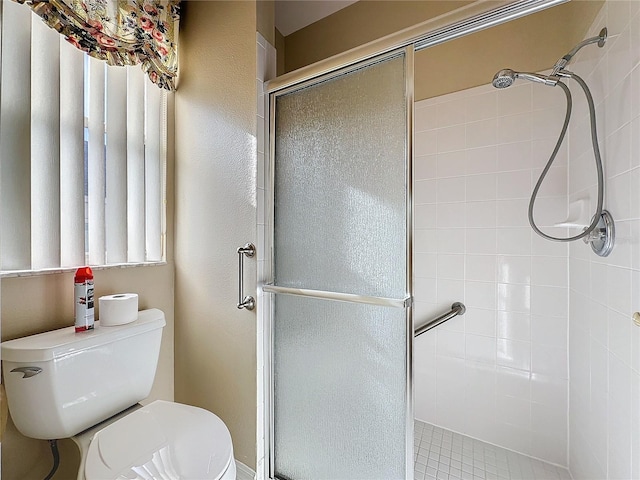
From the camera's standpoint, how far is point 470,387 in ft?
5.68

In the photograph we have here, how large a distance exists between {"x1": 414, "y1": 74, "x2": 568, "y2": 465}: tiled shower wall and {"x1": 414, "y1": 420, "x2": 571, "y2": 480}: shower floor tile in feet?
0.18

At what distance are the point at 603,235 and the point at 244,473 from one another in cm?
177

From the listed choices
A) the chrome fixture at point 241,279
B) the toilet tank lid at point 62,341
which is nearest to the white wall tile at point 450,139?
the chrome fixture at point 241,279

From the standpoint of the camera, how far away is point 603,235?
3.71 ft

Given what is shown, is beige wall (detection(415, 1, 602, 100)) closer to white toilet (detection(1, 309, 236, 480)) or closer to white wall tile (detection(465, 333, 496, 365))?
white wall tile (detection(465, 333, 496, 365))

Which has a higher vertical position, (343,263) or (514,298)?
(343,263)

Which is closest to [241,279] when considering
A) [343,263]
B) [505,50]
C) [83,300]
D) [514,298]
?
[343,263]

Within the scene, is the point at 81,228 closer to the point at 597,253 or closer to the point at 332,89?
the point at 332,89

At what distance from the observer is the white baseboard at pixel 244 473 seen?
1.42m

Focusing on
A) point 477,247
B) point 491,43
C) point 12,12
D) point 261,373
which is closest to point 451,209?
point 477,247

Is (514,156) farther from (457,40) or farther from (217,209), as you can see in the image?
(217,209)

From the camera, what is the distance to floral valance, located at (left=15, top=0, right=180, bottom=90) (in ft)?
3.81

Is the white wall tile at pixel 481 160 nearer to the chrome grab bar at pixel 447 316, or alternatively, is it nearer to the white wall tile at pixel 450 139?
the white wall tile at pixel 450 139

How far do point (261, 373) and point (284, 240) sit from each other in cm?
61
